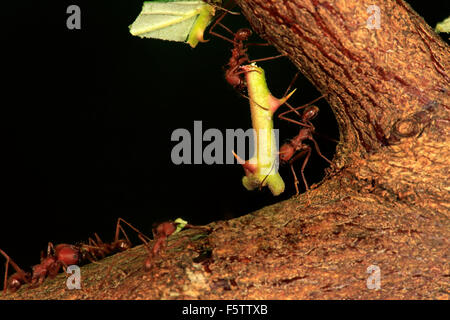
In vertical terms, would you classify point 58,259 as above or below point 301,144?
below

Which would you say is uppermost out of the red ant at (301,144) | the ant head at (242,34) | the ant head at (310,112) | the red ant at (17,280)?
the ant head at (242,34)

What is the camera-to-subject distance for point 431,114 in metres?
1.08

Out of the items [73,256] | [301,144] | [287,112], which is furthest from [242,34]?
[73,256]

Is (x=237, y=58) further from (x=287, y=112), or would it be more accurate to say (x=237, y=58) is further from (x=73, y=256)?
(x=73, y=256)

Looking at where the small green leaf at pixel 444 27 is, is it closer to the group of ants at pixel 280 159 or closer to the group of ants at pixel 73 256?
the group of ants at pixel 280 159

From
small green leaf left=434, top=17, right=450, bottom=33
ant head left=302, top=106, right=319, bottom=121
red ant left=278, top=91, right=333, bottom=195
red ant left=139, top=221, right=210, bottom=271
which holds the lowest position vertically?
red ant left=139, top=221, right=210, bottom=271

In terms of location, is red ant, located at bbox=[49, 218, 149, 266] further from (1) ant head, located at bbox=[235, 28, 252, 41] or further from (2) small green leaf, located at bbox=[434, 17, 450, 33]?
(2) small green leaf, located at bbox=[434, 17, 450, 33]

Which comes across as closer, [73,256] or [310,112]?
[73,256]

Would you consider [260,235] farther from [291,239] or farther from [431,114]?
[431,114]

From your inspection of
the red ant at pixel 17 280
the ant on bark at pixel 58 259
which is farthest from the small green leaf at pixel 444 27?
the red ant at pixel 17 280

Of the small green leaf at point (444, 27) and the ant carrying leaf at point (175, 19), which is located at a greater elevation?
the ant carrying leaf at point (175, 19)

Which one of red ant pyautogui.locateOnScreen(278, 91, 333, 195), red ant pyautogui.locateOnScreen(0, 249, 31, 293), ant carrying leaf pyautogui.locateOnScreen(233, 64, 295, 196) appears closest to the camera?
red ant pyautogui.locateOnScreen(0, 249, 31, 293)

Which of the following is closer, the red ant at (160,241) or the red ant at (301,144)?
the red ant at (160,241)

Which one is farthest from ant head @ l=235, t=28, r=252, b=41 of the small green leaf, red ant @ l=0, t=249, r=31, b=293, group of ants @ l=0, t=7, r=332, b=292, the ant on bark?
red ant @ l=0, t=249, r=31, b=293
